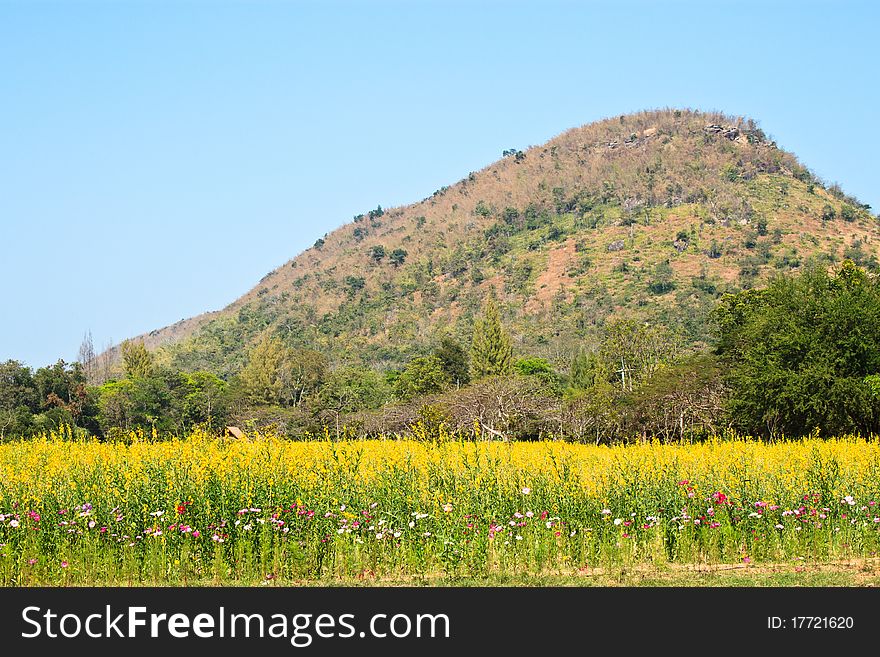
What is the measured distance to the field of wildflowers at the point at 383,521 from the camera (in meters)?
10.6

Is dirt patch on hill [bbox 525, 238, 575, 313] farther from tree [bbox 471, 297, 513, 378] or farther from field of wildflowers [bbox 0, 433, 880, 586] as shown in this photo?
field of wildflowers [bbox 0, 433, 880, 586]

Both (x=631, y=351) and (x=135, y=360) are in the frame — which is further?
(x=135, y=360)

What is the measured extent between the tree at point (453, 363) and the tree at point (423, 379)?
2.80 feet

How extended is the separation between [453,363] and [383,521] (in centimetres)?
5708

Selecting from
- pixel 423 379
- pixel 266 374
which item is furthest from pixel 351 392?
pixel 266 374

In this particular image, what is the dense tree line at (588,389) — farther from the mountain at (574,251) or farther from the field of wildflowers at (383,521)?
the mountain at (574,251)

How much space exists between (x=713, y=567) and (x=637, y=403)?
32.1 meters

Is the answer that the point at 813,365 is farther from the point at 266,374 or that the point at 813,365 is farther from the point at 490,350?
the point at 266,374

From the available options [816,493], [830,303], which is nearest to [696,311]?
[830,303]

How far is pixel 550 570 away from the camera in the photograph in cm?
1057

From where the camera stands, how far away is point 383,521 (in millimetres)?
10938

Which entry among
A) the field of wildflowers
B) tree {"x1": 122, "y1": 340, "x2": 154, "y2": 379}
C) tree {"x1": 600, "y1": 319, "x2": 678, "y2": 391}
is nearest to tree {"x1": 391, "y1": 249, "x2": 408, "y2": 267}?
tree {"x1": 122, "y1": 340, "x2": 154, "y2": 379}

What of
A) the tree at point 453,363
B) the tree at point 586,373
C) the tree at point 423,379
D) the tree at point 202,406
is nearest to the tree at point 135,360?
the tree at point 202,406

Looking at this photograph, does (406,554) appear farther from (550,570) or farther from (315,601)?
(315,601)
